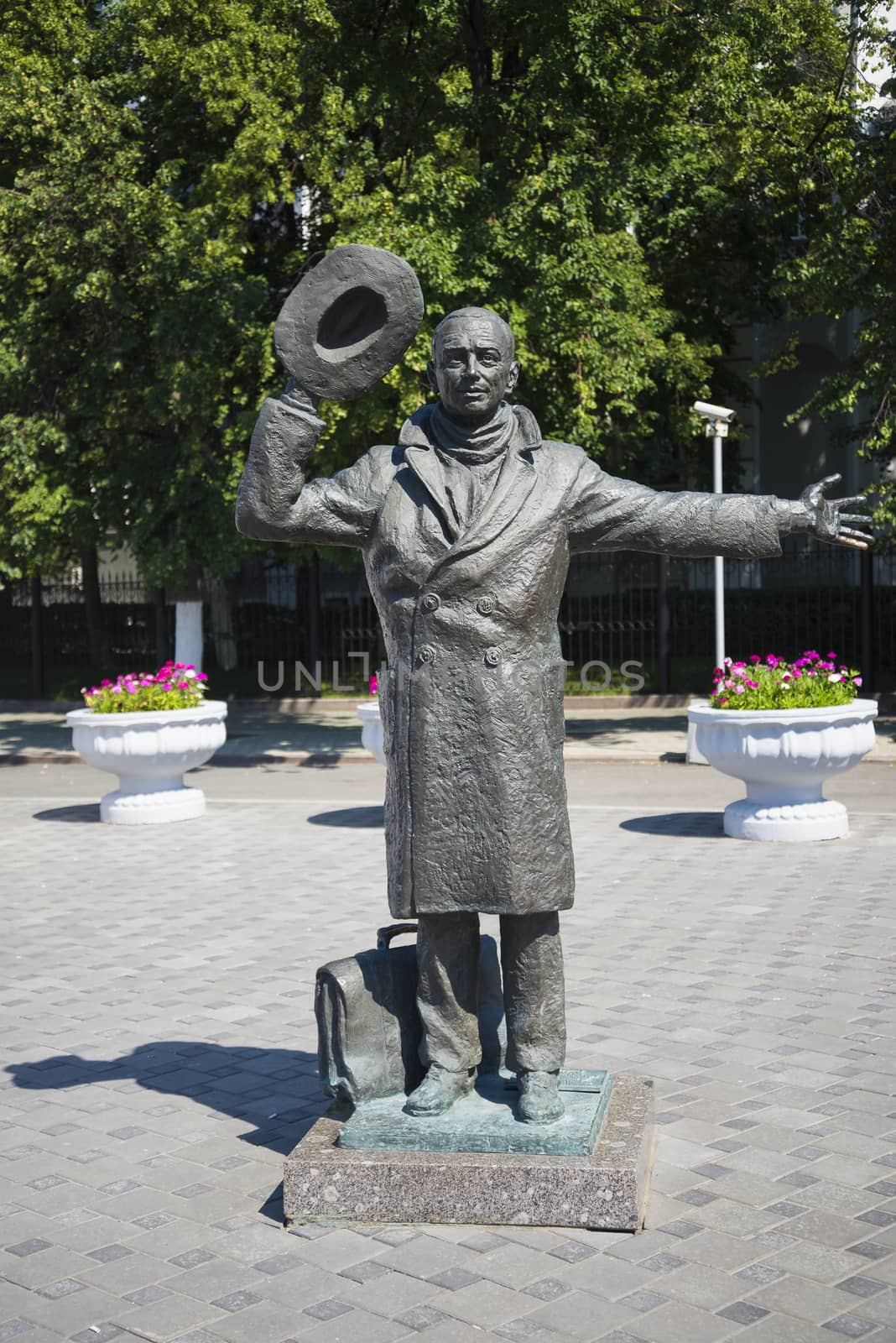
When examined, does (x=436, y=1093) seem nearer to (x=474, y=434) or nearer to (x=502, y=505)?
(x=502, y=505)

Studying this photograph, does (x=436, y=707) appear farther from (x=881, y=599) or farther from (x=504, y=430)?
(x=881, y=599)

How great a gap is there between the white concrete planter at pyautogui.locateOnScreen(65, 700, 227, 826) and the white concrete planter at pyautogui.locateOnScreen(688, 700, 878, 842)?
13.1ft

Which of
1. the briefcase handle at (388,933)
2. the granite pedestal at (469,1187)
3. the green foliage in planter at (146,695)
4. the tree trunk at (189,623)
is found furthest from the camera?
the tree trunk at (189,623)

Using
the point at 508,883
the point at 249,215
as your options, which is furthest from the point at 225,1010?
the point at 249,215

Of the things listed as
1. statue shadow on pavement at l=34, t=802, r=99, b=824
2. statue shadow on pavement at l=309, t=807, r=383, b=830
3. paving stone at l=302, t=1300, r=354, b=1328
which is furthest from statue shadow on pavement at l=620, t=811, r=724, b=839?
paving stone at l=302, t=1300, r=354, b=1328

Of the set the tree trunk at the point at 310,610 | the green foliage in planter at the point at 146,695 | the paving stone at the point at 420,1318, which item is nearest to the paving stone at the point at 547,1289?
the paving stone at the point at 420,1318

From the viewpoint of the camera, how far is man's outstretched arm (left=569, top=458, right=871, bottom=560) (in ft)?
14.7

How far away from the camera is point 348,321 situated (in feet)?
14.3

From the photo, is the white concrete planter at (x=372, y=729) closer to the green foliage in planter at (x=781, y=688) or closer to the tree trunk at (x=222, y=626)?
the green foliage in planter at (x=781, y=688)

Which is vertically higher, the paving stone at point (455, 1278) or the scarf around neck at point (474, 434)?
the scarf around neck at point (474, 434)

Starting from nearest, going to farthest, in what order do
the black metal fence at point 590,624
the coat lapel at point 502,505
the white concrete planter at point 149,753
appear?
1. the coat lapel at point 502,505
2. the white concrete planter at point 149,753
3. the black metal fence at point 590,624

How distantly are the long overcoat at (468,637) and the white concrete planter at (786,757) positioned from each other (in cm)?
568

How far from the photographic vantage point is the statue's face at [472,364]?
4.32m

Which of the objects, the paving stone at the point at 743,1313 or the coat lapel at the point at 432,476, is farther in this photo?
the coat lapel at the point at 432,476
